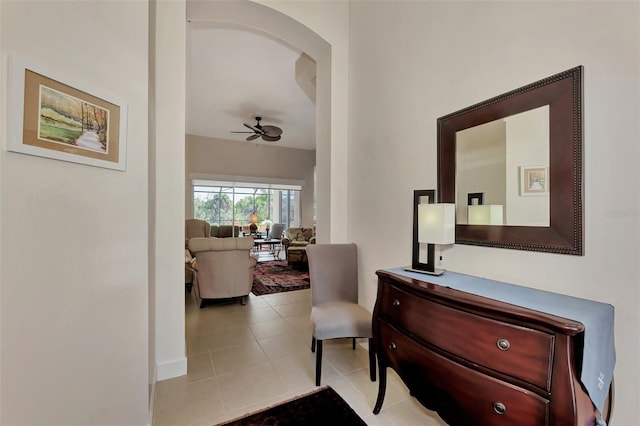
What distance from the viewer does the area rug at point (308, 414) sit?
1.64 metres

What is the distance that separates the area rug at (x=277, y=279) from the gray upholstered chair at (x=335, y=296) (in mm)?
2148

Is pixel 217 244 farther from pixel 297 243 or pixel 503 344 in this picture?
pixel 297 243

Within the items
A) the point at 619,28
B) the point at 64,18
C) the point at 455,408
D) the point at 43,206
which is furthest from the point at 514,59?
the point at 43,206

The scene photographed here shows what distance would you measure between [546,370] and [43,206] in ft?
6.47

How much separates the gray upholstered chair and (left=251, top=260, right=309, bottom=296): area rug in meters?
A: 2.15

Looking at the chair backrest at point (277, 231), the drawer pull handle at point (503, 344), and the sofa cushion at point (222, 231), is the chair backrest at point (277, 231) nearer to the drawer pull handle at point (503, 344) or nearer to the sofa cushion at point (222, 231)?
the sofa cushion at point (222, 231)

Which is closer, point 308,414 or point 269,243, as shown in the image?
point 308,414

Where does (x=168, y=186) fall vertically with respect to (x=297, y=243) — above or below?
above

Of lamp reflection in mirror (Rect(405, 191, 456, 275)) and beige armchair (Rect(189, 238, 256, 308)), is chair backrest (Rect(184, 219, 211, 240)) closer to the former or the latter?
beige armchair (Rect(189, 238, 256, 308))

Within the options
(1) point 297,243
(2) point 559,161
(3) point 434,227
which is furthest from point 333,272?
(1) point 297,243

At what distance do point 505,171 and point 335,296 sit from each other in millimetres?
1659

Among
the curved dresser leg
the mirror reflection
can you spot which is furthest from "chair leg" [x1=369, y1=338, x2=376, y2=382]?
the mirror reflection

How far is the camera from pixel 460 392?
119cm

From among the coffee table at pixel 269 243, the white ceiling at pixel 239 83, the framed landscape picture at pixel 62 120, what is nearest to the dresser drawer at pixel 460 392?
the framed landscape picture at pixel 62 120
